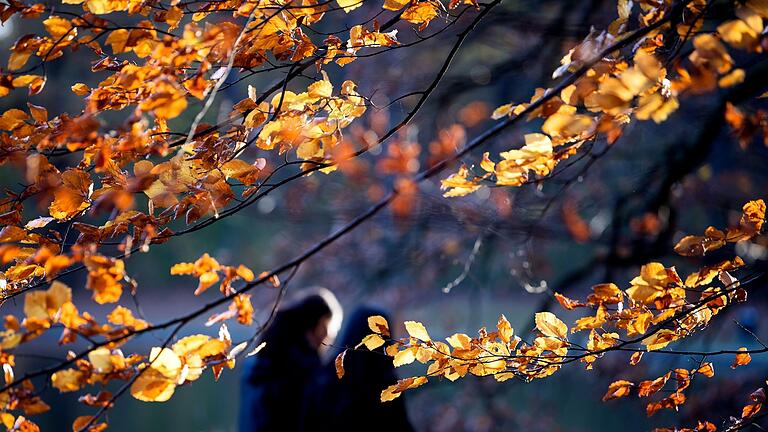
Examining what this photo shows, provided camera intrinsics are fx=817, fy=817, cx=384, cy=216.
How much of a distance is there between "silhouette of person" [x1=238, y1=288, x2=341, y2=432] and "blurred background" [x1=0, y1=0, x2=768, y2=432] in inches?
35.6

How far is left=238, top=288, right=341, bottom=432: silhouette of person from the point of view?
13.7ft

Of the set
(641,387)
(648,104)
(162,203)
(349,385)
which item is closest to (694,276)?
(641,387)

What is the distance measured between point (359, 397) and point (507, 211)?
4.02 feet

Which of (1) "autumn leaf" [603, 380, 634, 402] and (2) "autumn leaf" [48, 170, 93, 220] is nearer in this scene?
(2) "autumn leaf" [48, 170, 93, 220]

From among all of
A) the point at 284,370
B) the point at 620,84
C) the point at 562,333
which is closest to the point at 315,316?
the point at 284,370

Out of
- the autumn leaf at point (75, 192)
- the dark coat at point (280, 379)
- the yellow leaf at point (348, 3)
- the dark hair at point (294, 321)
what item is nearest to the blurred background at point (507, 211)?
the yellow leaf at point (348, 3)

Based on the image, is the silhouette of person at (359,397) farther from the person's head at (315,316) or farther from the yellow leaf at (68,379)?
the yellow leaf at (68,379)

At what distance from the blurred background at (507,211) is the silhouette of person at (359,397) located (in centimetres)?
72

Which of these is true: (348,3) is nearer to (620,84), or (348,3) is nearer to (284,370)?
(620,84)

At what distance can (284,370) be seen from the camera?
4.18 metres

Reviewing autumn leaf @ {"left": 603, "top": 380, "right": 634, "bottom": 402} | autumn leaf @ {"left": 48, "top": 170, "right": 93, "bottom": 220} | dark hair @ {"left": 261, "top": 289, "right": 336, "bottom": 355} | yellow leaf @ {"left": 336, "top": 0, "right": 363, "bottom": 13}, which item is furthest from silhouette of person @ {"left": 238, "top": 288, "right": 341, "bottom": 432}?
yellow leaf @ {"left": 336, "top": 0, "right": 363, "bottom": 13}

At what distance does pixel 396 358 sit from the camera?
170 cm

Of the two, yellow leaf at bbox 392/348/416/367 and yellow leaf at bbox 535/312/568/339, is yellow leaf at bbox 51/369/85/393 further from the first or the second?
yellow leaf at bbox 535/312/568/339

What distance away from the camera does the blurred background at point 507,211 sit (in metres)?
4.05
